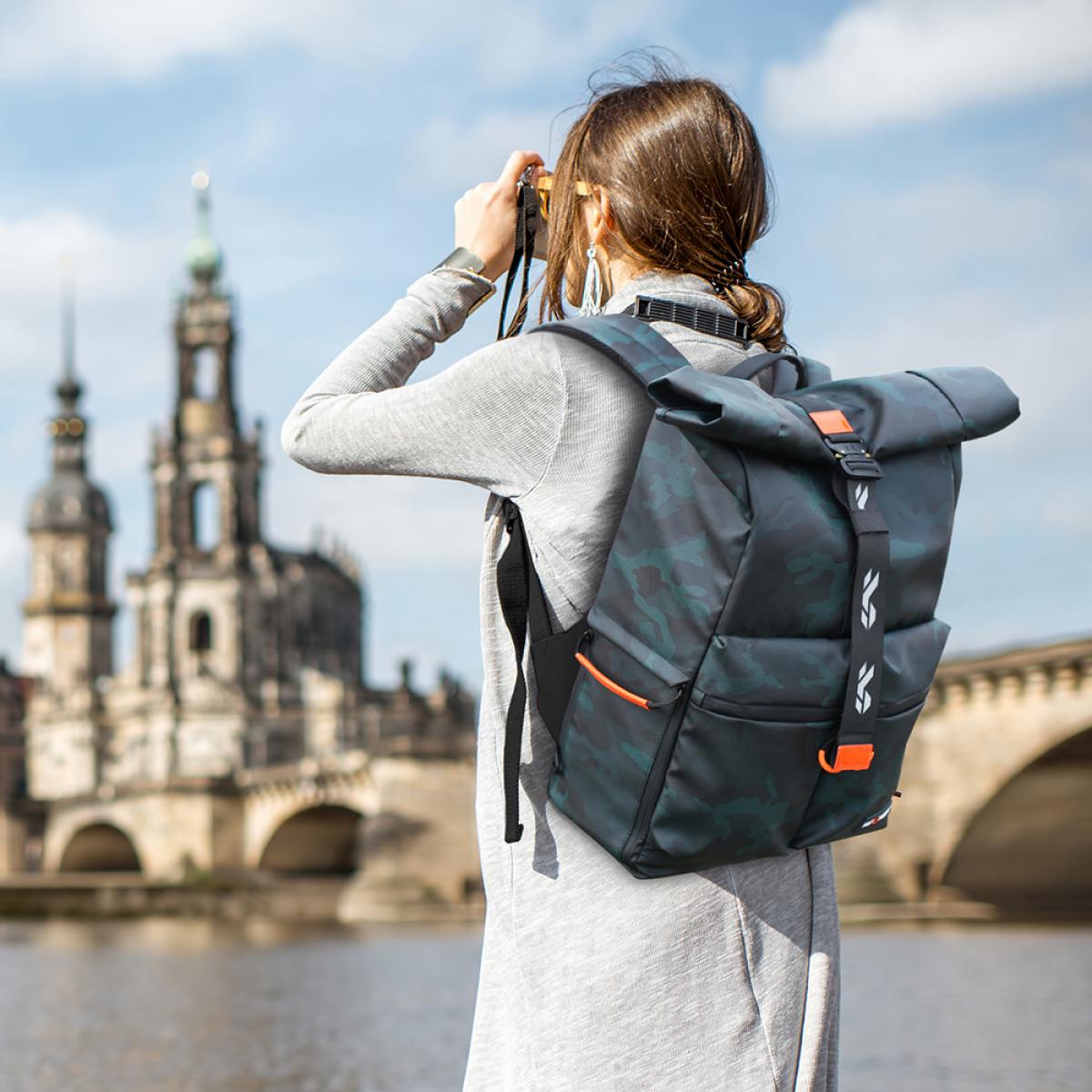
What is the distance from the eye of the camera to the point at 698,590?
68.2 inches

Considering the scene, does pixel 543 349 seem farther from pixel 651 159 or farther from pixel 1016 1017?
pixel 1016 1017

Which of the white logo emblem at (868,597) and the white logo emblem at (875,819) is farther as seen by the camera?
the white logo emblem at (875,819)

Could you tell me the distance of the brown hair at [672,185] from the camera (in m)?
1.99

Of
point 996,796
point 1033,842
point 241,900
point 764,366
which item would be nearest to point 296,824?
point 241,900

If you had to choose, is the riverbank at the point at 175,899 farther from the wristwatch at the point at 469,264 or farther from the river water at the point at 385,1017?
the wristwatch at the point at 469,264

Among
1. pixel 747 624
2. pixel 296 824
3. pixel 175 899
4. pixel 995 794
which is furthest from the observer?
pixel 296 824

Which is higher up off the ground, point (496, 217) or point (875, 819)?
point (496, 217)

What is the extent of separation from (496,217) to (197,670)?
254 feet

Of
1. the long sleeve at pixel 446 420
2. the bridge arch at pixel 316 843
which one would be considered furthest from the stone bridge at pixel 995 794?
the bridge arch at pixel 316 843

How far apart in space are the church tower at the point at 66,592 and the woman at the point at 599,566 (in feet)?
296

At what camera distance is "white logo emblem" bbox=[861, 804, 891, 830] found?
193cm

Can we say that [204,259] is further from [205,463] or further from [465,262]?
[465,262]

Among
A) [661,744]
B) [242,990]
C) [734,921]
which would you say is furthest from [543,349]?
[242,990]

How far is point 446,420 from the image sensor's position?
1.91 meters
